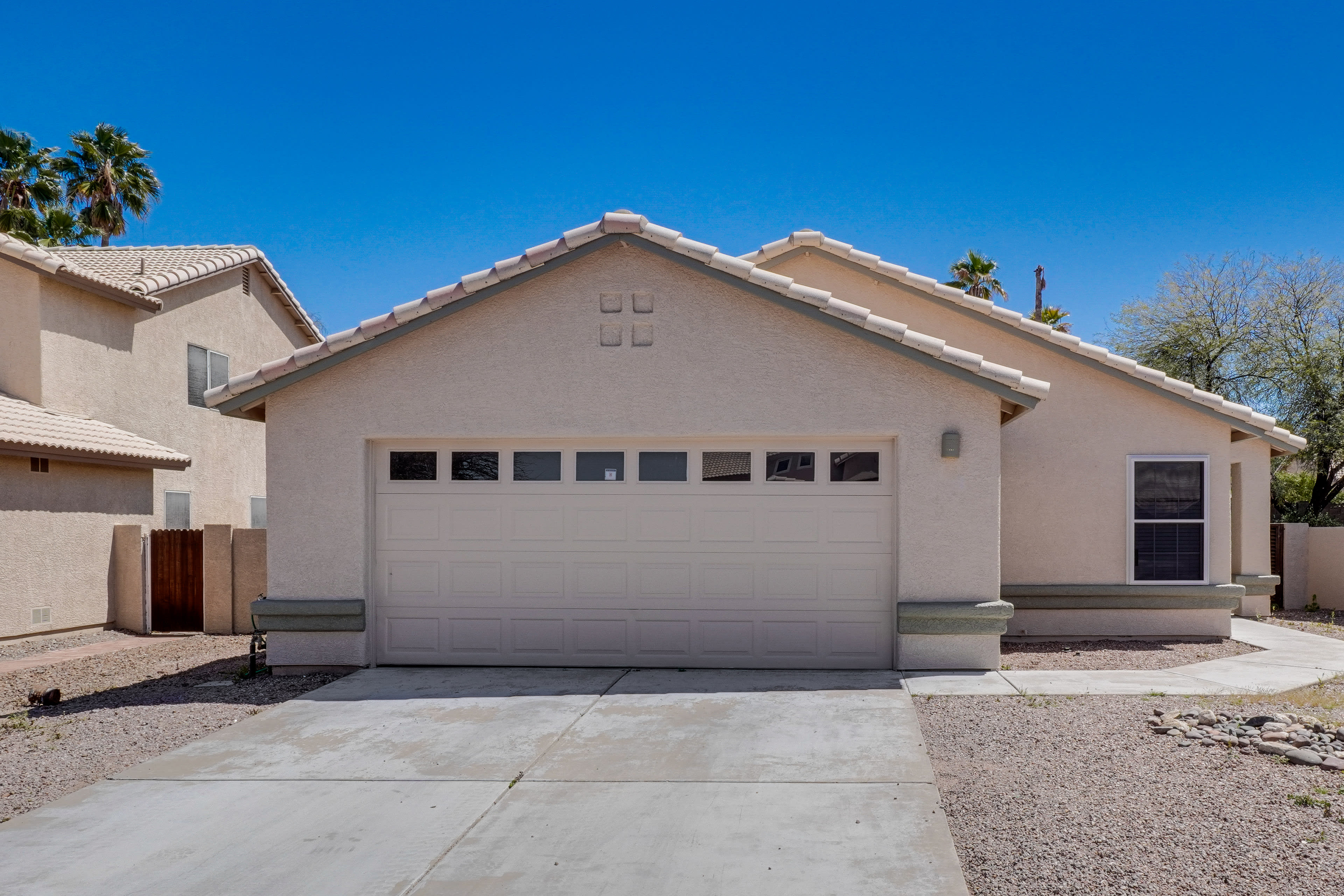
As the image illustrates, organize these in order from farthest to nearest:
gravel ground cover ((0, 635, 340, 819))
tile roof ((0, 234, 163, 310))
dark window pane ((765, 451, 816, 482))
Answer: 1. tile roof ((0, 234, 163, 310))
2. dark window pane ((765, 451, 816, 482))
3. gravel ground cover ((0, 635, 340, 819))

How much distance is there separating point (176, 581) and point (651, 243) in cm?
953

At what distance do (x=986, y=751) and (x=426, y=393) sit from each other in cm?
614

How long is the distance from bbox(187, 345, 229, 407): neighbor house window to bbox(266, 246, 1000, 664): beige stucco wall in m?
9.28

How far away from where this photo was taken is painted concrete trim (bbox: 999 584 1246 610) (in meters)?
12.2

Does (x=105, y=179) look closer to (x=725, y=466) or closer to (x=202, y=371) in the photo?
(x=202, y=371)

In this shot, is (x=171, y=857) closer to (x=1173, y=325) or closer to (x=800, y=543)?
(x=800, y=543)

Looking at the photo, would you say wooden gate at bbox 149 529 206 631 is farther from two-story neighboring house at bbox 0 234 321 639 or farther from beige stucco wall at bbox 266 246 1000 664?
beige stucco wall at bbox 266 246 1000 664

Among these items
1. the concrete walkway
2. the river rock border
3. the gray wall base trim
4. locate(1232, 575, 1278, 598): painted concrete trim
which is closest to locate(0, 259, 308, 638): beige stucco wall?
the gray wall base trim

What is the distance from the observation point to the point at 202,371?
18703 millimetres

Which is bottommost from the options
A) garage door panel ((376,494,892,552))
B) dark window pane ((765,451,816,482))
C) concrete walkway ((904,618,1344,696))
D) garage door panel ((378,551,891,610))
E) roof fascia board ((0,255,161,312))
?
concrete walkway ((904,618,1344,696))

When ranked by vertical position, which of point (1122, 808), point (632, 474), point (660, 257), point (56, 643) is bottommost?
point (56, 643)

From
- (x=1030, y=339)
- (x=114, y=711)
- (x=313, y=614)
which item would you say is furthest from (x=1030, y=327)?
(x=114, y=711)

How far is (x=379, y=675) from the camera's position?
10.0 meters

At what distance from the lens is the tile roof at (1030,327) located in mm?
12234
